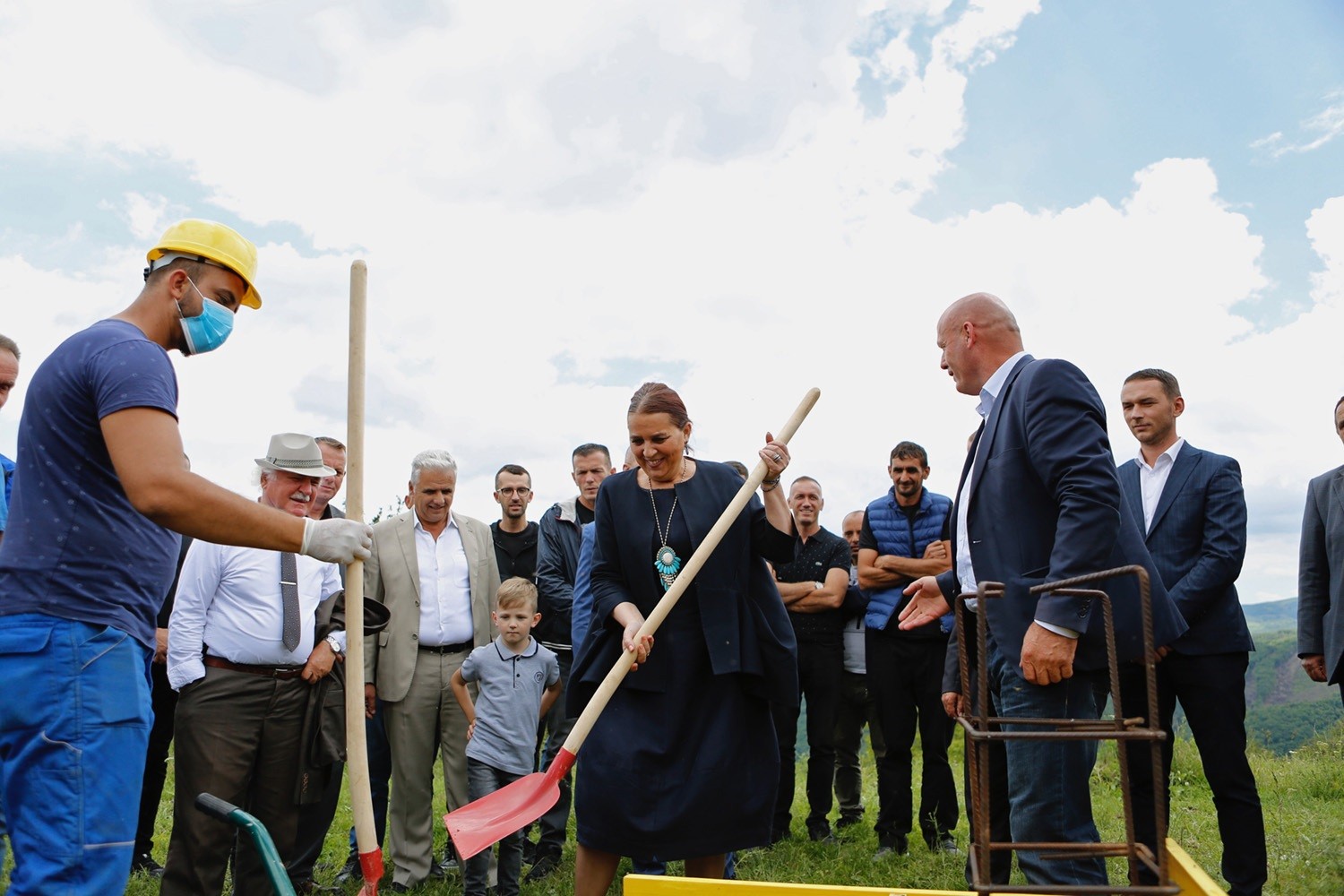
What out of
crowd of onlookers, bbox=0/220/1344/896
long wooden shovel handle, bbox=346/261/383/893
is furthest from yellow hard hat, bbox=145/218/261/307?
long wooden shovel handle, bbox=346/261/383/893

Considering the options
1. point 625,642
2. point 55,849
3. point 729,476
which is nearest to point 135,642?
point 55,849

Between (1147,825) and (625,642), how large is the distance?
332cm

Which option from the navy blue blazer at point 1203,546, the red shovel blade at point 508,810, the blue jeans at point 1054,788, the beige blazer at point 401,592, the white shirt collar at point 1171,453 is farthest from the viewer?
the beige blazer at point 401,592

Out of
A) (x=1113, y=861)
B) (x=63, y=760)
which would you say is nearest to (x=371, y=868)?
(x=63, y=760)

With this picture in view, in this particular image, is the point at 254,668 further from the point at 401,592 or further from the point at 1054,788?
the point at 1054,788

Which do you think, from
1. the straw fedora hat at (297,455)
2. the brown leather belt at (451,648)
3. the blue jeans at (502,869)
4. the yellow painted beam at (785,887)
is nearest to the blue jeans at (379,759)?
the brown leather belt at (451,648)

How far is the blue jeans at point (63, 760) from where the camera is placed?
2461 millimetres

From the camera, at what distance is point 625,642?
3.72 m

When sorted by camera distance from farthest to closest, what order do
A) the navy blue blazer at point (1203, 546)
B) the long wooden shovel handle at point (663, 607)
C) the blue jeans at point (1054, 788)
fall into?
the navy blue blazer at point (1203, 546) → the long wooden shovel handle at point (663, 607) → the blue jeans at point (1054, 788)

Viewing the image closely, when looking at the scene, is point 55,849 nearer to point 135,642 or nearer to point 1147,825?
point 135,642

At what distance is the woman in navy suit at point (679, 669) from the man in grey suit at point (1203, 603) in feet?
5.75

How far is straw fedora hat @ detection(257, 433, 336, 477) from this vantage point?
4633 mm

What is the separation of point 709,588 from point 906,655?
273 centimetres

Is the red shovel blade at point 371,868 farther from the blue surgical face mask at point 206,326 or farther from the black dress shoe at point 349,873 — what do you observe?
the black dress shoe at point 349,873
